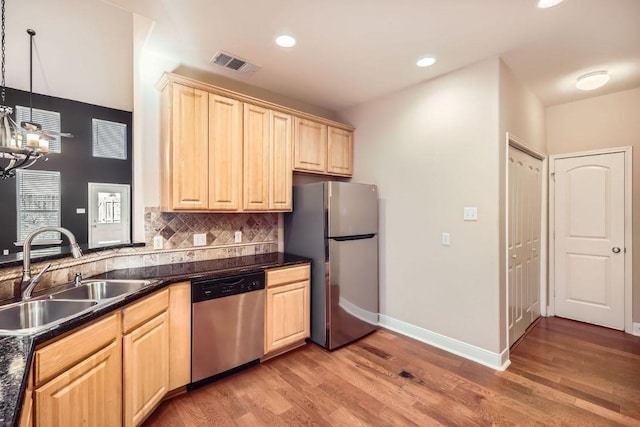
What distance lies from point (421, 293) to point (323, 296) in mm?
1067

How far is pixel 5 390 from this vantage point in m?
0.78

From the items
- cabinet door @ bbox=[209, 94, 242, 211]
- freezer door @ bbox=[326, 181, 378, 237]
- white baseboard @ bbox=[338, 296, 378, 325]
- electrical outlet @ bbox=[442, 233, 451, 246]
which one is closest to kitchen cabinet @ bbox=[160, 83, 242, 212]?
cabinet door @ bbox=[209, 94, 242, 211]

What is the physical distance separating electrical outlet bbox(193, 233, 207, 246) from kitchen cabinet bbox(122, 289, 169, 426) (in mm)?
827

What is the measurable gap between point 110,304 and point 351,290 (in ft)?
6.93

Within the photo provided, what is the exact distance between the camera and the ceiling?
76.7 inches

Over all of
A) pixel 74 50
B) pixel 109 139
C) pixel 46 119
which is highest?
pixel 74 50

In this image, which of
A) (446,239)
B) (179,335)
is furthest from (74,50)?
(446,239)

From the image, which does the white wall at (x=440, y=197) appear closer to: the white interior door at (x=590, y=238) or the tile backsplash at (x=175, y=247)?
the tile backsplash at (x=175, y=247)

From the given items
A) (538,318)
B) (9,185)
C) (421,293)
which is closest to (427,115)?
(421,293)

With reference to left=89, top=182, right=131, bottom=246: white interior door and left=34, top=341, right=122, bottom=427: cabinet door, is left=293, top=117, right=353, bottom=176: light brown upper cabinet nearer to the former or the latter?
left=89, top=182, right=131, bottom=246: white interior door

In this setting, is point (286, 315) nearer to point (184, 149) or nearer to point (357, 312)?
point (357, 312)

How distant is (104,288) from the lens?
196 cm

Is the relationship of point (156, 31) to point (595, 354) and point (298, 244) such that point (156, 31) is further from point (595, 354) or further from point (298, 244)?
point (595, 354)

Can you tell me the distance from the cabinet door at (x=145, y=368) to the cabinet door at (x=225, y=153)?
3.57 feet
